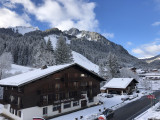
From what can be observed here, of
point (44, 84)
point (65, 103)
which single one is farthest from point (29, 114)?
point (65, 103)

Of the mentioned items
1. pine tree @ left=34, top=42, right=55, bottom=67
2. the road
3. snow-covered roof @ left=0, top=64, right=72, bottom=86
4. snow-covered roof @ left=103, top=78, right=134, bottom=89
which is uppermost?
pine tree @ left=34, top=42, right=55, bottom=67

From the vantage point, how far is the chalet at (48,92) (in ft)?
85.6

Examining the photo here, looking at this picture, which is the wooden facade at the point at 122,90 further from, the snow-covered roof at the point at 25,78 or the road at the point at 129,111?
the snow-covered roof at the point at 25,78

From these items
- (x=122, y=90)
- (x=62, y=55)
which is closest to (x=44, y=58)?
(x=62, y=55)

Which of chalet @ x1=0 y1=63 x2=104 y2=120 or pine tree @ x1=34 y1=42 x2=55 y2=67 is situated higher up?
pine tree @ x1=34 y1=42 x2=55 y2=67

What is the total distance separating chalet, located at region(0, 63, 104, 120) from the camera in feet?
85.6

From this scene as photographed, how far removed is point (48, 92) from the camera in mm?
29234

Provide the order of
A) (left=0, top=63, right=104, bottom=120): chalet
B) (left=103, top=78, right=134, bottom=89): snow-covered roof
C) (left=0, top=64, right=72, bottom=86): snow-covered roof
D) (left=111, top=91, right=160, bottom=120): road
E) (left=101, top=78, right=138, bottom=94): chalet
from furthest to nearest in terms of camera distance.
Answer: (left=103, top=78, right=134, bottom=89): snow-covered roof
(left=101, top=78, right=138, bottom=94): chalet
(left=111, top=91, right=160, bottom=120): road
(left=0, top=63, right=104, bottom=120): chalet
(left=0, top=64, right=72, bottom=86): snow-covered roof

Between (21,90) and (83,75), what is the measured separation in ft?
56.0

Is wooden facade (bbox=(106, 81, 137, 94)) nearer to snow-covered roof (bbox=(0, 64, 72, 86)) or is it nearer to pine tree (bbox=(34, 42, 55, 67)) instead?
pine tree (bbox=(34, 42, 55, 67))

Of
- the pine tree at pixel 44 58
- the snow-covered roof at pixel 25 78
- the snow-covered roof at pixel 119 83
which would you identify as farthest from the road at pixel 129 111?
the pine tree at pixel 44 58

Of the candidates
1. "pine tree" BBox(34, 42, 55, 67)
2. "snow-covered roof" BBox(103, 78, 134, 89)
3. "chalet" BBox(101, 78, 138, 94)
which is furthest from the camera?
"pine tree" BBox(34, 42, 55, 67)

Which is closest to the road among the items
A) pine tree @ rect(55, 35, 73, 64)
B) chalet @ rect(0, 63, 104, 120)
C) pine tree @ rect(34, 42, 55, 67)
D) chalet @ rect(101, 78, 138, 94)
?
chalet @ rect(0, 63, 104, 120)

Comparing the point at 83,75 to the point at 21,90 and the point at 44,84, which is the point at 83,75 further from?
the point at 21,90
